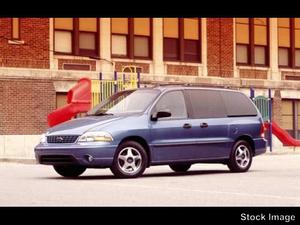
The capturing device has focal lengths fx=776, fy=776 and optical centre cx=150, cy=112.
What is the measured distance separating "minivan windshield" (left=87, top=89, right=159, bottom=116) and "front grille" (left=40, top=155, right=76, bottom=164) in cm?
A: 137

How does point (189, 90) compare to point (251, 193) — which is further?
point (189, 90)

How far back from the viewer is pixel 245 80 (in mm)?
33750

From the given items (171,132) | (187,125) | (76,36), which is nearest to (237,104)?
(187,125)

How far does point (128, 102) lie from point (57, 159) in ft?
6.31

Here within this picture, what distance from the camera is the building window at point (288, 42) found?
35688mm

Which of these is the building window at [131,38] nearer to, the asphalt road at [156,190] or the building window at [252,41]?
the building window at [252,41]

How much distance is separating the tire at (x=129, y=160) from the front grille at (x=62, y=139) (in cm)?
81

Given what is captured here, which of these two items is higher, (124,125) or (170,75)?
(170,75)

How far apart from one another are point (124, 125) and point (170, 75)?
57.8 ft

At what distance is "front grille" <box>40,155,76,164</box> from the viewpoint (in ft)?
45.0

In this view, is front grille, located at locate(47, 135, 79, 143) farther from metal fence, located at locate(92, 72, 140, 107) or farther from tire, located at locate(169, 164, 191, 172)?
metal fence, located at locate(92, 72, 140, 107)

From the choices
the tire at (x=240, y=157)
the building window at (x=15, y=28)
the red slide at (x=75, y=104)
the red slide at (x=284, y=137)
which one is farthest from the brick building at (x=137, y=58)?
the tire at (x=240, y=157)

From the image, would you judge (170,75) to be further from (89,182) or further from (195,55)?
(89,182)
